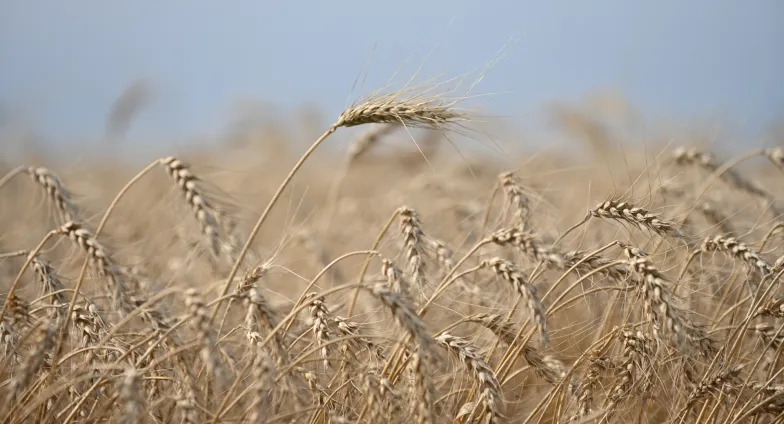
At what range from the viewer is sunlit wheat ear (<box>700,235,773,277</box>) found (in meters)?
2.51

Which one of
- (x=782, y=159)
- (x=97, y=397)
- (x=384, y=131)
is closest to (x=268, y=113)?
(x=384, y=131)

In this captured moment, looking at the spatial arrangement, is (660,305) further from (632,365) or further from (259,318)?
(259,318)

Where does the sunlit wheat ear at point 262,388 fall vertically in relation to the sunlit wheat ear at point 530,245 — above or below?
below

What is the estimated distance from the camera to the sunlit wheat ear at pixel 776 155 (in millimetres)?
3646

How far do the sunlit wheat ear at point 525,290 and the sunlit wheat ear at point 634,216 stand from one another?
0.43 metres

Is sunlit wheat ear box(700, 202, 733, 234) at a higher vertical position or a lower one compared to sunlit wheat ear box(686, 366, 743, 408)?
higher

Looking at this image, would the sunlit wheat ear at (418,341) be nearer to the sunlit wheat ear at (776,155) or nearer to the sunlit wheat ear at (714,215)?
the sunlit wheat ear at (714,215)

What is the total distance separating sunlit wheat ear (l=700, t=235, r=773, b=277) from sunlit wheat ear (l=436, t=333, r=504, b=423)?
41.6 inches

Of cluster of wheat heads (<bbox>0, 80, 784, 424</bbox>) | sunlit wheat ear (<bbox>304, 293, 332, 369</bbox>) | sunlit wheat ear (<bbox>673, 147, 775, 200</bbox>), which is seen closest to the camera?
cluster of wheat heads (<bbox>0, 80, 784, 424</bbox>)

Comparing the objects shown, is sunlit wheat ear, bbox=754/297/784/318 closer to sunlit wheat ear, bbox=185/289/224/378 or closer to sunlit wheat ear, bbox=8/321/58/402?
sunlit wheat ear, bbox=185/289/224/378

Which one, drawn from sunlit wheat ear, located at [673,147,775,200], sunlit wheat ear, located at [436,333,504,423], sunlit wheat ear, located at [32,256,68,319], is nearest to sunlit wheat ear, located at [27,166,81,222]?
sunlit wheat ear, located at [32,256,68,319]

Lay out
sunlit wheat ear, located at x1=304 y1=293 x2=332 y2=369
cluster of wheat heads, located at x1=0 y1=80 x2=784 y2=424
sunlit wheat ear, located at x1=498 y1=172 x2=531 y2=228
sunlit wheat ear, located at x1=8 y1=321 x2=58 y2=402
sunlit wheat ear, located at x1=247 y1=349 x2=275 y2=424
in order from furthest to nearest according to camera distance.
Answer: sunlit wheat ear, located at x1=498 y1=172 x2=531 y2=228
sunlit wheat ear, located at x1=304 y1=293 x2=332 y2=369
cluster of wheat heads, located at x1=0 y1=80 x2=784 y2=424
sunlit wheat ear, located at x1=8 y1=321 x2=58 y2=402
sunlit wheat ear, located at x1=247 y1=349 x2=275 y2=424

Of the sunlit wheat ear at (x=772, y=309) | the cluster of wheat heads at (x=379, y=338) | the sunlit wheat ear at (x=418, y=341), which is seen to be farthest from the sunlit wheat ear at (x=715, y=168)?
the sunlit wheat ear at (x=418, y=341)

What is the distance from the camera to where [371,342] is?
231 cm
